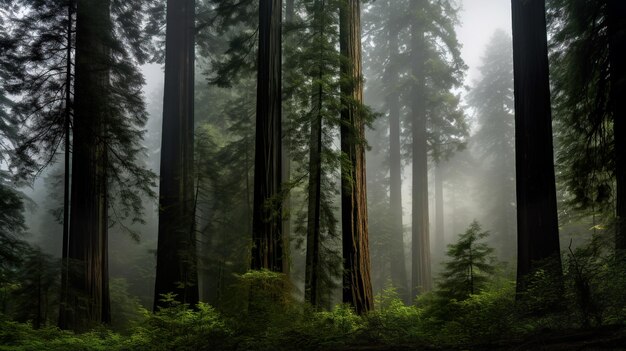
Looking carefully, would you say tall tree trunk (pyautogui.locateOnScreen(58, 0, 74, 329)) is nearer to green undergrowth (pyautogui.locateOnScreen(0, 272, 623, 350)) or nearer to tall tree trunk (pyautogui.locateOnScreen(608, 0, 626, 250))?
green undergrowth (pyautogui.locateOnScreen(0, 272, 623, 350))

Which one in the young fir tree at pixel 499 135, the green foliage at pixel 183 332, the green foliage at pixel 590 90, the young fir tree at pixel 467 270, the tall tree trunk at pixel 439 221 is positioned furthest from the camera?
the tall tree trunk at pixel 439 221

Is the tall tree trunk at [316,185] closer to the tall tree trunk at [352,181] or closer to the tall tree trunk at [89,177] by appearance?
the tall tree trunk at [352,181]

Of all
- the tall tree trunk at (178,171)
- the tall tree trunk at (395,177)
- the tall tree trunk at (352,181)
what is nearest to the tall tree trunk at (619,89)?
the tall tree trunk at (352,181)

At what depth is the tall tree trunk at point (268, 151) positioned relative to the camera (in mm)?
7207

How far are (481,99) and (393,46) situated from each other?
576 inches

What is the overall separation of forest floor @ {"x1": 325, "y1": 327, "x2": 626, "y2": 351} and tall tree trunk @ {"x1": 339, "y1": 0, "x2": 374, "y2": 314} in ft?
13.9

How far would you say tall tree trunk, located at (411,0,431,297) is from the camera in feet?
55.9

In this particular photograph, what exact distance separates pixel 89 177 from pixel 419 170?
1385 centimetres

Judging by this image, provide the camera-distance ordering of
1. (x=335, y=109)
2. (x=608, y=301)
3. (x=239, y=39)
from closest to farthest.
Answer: (x=608, y=301), (x=335, y=109), (x=239, y=39)

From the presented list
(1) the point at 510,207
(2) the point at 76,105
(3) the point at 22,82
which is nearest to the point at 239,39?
(2) the point at 76,105

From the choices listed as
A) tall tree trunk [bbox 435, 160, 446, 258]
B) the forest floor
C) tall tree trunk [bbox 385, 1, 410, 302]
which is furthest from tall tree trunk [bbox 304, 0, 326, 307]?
tall tree trunk [bbox 435, 160, 446, 258]

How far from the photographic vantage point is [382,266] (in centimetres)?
2414

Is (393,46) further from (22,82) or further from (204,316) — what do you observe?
(204,316)

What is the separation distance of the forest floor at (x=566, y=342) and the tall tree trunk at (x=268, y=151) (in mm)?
4185
